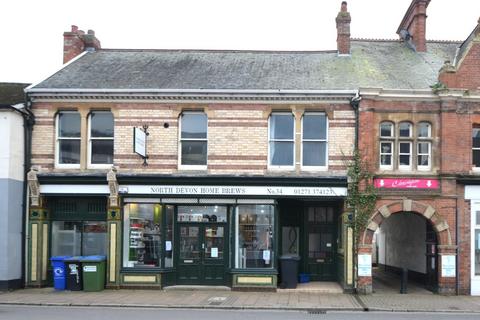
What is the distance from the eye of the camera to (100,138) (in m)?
20.0

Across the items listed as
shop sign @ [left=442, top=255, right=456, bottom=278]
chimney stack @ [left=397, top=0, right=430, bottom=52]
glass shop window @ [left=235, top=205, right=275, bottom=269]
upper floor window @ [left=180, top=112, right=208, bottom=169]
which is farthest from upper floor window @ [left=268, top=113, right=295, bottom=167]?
chimney stack @ [left=397, top=0, right=430, bottom=52]

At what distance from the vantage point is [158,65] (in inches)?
885

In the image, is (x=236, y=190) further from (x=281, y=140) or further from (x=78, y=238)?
(x=78, y=238)

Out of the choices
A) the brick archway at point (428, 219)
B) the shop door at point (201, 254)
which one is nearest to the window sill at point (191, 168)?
the shop door at point (201, 254)

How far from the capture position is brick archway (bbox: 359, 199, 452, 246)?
18.8m

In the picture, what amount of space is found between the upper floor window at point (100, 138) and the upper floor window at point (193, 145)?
252 cm

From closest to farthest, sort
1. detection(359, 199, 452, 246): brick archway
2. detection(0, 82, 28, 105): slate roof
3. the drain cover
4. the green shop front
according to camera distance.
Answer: the drain cover
detection(359, 199, 452, 246): brick archway
the green shop front
detection(0, 82, 28, 105): slate roof

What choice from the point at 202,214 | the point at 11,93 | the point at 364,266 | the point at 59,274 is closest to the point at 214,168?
the point at 202,214

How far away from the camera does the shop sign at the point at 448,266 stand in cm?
1870

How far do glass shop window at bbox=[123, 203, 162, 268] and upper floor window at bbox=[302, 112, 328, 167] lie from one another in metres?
5.38

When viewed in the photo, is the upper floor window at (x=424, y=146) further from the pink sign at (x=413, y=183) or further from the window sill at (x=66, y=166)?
the window sill at (x=66, y=166)

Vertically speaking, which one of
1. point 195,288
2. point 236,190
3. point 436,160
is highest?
point 436,160

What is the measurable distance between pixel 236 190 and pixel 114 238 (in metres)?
4.46

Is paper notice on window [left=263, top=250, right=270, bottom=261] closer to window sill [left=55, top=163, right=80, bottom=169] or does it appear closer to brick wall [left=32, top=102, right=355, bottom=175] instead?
brick wall [left=32, top=102, right=355, bottom=175]
